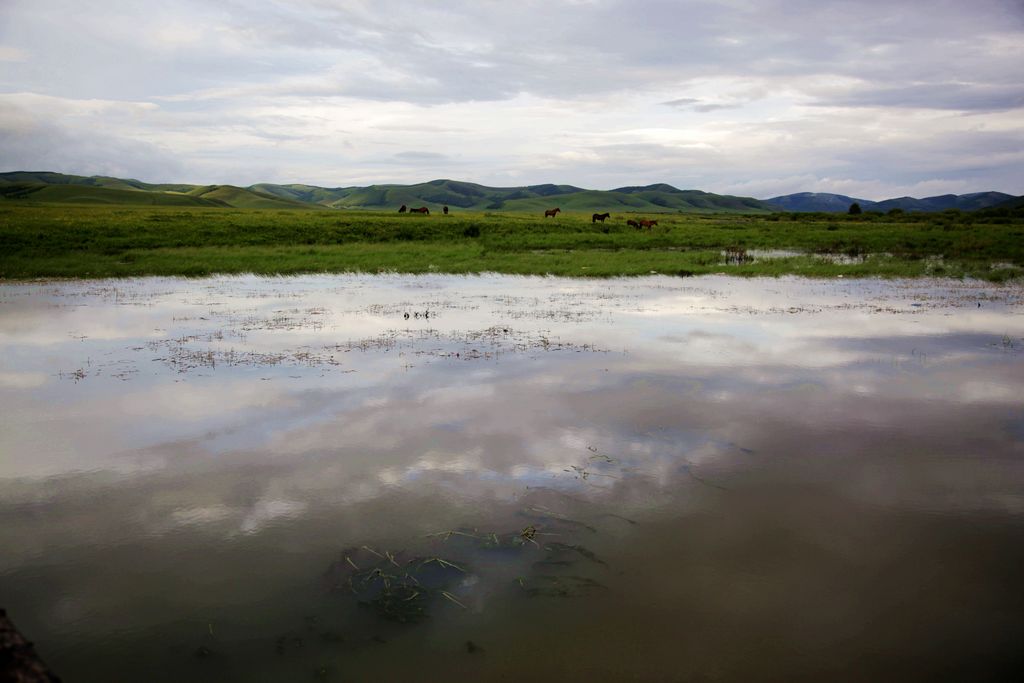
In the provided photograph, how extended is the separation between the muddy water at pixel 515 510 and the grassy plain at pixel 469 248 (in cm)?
1953

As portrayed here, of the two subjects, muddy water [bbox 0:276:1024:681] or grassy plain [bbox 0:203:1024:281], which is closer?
muddy water [bbox 0:276:1024:681]

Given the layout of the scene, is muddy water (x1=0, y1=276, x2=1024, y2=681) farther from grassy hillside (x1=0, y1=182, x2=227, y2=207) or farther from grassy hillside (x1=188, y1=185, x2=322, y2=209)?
grassy hillside (x1=188, y1=185, x2=322, y2=209)

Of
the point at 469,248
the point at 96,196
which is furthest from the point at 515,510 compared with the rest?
the point at 96,196

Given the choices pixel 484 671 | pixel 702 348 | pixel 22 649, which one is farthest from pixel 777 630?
pixel 702 348

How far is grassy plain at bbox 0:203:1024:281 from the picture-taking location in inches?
1383

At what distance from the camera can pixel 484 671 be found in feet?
17.9

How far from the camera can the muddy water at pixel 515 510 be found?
227 inches

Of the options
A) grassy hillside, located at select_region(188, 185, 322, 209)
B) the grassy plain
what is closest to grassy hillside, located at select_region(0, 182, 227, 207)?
grassy hillside, located at select_region(188, 185, 322, 209)

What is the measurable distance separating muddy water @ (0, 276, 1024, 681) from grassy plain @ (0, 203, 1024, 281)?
1953 cm

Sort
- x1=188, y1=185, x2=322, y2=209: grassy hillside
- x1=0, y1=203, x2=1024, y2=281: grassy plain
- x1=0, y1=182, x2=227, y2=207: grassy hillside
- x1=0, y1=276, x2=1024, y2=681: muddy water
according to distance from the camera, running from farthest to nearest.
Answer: x1=188, y1=185, x2=322, y2=209: grassy hillside → x1=0, y1=182, x2=227, y2=207: grassy hillside → x1=0, y1=203, x2=1024, y2=281: grassy plain → x1=0, y1=276, x2=1024, y2=681: muddy water

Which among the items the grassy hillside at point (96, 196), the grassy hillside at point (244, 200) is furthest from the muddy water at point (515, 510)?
the grassy hillside at point (244, 200)

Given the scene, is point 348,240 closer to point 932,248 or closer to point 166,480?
point 932,248

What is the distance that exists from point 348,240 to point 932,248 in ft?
133

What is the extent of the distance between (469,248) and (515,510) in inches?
1538
